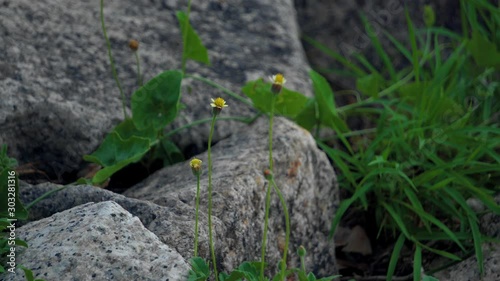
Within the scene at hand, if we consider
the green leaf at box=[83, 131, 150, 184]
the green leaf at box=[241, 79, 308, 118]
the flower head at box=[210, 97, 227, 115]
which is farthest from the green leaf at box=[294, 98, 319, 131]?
the flower head at box=[210, 97, 227, 115]

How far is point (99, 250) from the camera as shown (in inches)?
68.2

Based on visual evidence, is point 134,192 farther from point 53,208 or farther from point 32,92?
point 32,92

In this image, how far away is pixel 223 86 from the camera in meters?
2.76

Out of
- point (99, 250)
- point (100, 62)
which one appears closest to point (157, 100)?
point (100, 62)

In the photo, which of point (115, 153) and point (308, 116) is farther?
point (308, 116)

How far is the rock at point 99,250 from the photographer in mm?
1699

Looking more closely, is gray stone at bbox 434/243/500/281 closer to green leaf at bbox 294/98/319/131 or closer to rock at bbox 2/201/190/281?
green leaf at bbox 294/98/319/131

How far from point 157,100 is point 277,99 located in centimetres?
44

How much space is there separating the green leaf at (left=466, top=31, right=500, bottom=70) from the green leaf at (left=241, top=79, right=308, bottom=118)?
30.0 inches

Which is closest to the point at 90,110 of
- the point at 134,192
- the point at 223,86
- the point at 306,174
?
the point at 134,192

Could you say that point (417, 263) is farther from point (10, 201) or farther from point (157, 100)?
point (10, 201)

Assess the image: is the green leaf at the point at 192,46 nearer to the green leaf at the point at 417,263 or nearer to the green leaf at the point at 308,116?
the green leaf at the point at 308,116

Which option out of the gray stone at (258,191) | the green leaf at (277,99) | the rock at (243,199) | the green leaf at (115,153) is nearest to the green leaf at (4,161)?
the rock at (243,199)

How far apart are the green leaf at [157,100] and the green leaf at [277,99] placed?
0.96ft
